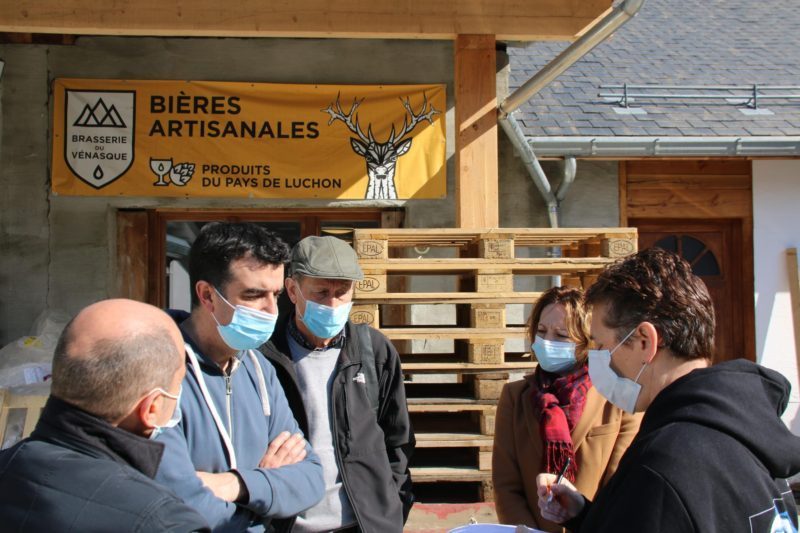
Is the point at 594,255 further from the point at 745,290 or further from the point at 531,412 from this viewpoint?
Result: the point at 745,290

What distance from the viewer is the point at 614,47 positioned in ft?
30.4

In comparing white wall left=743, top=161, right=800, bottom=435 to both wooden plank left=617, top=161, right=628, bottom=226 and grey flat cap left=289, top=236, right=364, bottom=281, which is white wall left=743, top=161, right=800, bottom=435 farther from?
grey flat cap left=289, top=236, right=364, bottom=281

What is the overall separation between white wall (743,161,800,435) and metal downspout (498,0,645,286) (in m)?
1.99

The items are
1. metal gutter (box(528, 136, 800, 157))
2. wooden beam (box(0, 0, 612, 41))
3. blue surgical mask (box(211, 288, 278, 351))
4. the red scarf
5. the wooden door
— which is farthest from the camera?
the wooden door

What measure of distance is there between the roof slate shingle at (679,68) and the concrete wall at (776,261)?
1.71 ft

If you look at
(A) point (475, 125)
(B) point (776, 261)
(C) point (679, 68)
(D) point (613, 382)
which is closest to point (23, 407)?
(A) point (475, 125)

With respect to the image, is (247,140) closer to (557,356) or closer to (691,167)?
(691,167)

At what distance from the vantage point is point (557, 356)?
10.3ft

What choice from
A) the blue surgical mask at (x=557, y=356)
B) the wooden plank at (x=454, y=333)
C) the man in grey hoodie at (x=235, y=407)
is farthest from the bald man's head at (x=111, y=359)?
the wooden plank at (x=454, y=333)

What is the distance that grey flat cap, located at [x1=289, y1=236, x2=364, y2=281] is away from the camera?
10.2ft

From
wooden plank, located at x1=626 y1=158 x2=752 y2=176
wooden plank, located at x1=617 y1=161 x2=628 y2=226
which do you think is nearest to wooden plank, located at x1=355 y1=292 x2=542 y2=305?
wooden plank, located at x1=617 y1=161 x2=628 y2=226

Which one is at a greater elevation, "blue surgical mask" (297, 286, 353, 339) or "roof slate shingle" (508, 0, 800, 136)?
"roof slate shingle" (508, 0, 800, 136)

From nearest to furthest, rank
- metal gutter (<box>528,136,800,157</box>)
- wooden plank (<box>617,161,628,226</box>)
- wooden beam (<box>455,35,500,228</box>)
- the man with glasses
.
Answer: the man with glasses, wooden beam (<box>455,35,500,228</box>), metal gutter (<box>528,136,800,157</box>), wooden plank (<box>617,161,628,226</box>)

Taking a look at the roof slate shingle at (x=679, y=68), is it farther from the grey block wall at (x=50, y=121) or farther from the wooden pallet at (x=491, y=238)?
the wooden pallet at (x=491, y=238)
